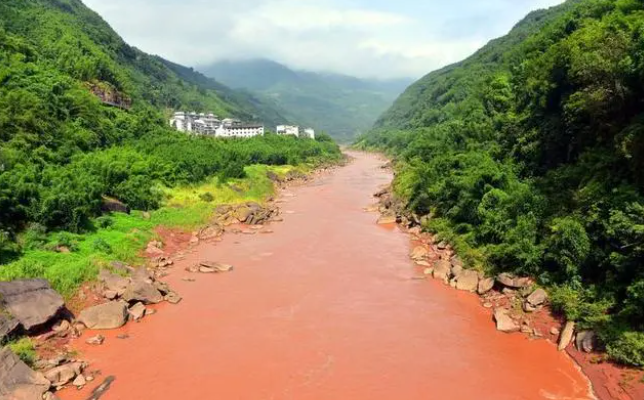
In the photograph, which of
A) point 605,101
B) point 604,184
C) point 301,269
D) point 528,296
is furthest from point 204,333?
point 605,101

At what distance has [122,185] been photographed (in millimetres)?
36062

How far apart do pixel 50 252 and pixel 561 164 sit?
2790 cm

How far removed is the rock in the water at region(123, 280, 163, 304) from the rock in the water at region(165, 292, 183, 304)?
0.32 metres

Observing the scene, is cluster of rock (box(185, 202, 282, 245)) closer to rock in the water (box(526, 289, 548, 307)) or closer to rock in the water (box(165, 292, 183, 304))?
rock in the water (box(165, 292, 183, 304))

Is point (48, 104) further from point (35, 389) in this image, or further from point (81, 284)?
point (35, 389)

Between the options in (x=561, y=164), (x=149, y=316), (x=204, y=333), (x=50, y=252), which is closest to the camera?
(x=204, y=333)

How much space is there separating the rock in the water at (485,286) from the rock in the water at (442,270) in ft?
7.55

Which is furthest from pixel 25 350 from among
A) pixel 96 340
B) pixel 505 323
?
pixel 505 323

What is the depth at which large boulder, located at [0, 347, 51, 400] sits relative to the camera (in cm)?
1429

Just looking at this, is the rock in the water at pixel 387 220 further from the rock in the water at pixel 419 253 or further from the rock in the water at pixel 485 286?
the rock in the water at pixel 485 286

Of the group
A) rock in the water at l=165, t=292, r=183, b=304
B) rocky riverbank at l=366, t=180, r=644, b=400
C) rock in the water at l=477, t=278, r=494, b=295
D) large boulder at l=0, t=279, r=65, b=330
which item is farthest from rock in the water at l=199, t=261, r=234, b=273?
rock in the water at l=477, t=278, r=494, b=295


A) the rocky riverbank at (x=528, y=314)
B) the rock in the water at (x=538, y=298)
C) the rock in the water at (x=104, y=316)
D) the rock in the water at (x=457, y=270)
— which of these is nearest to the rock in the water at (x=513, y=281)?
the rocky riverbank at (x=528, y=314)

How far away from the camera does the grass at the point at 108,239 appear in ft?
Result: 71.6

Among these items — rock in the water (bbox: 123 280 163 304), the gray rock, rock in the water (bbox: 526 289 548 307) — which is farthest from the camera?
rock in the water (bbox: 123 280 163 304)
